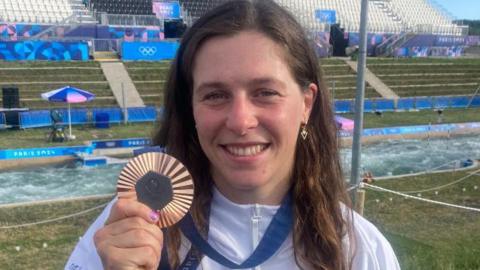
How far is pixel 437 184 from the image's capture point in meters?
11.5

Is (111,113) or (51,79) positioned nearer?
(111,113)

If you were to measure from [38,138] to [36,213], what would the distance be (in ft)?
27.2

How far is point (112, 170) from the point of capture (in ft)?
44.8

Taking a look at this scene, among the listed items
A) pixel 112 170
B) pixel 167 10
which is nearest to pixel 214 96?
pixel 112 170

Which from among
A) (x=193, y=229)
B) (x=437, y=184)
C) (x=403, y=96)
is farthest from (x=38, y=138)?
(x=403, y=96)

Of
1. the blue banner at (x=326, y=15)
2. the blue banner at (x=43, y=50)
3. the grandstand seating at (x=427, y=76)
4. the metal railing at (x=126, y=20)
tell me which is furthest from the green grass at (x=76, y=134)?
the blue banner at (x=326, y=15)

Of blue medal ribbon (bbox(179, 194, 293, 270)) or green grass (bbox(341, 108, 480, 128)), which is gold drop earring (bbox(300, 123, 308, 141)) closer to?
blue medal ribbon (bbox(179, 194, 293, 270))

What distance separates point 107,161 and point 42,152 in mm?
1789

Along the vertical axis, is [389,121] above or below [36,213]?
below

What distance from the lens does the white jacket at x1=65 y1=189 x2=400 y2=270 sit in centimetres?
171

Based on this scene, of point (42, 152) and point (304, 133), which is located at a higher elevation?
point (304, 133)

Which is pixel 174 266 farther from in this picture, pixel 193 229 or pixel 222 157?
pixel 222 157

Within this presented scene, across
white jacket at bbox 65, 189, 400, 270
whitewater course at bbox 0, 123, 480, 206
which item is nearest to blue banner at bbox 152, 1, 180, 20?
whitewater course at bbox 0, 123, 480, 206

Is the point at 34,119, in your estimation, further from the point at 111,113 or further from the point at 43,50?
the point at 43,50
